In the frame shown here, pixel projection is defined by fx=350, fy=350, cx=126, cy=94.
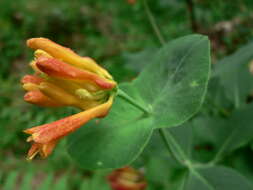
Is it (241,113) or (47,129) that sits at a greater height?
(47,129)

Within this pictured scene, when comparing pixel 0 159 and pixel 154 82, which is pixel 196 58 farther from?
pixel 0 159

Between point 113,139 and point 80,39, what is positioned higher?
point 113,139

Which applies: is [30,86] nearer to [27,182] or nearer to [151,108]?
[151,108]

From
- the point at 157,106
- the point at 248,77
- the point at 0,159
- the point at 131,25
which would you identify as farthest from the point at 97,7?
the point at 157,106

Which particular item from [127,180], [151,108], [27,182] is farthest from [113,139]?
[27,182]

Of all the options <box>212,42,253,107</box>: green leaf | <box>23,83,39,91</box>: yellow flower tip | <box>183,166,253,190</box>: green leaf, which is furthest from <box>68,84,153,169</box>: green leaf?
<box>212,42,253,107</box>: green leaf

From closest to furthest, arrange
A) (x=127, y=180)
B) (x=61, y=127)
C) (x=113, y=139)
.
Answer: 1. (x=61, y=127)
2. (x=113, y=139)
3. (x=127, y=180)
